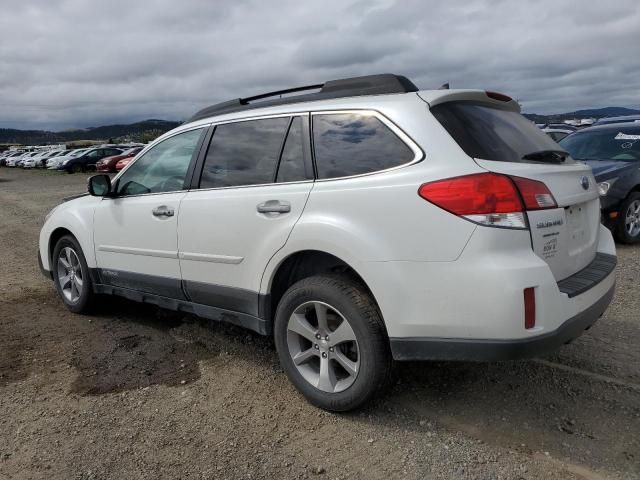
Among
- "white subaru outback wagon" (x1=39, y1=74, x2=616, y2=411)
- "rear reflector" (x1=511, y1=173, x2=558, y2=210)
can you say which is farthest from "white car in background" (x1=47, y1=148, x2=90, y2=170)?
"rear reflector" (x1=511, y1=173, x2=558, y2=210)

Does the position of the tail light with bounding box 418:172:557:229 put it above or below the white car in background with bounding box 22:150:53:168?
above

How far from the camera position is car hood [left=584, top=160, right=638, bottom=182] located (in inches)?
289

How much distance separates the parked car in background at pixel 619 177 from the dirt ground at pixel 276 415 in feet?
10.2

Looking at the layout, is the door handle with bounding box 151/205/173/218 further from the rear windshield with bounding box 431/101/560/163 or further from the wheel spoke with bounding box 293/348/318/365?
the rear windshield with bounding box 431/101/560/163

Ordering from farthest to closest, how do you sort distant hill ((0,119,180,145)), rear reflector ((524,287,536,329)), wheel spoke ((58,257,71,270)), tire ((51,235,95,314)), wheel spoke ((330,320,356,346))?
1. distant hill ((0,119,180,145))
2. wheel spoke ((58,257,71,270))
3. tire ((51,235,95,314))
4. wheel spoke ((330,320,356,346))
5. rear reflector ((524,287,536,329))

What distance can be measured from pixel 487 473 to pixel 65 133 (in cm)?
15992

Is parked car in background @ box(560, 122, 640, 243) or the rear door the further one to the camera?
parked car in background @ box(560, 122, 640, 243)

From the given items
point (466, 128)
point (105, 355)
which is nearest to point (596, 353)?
point (466, 128)

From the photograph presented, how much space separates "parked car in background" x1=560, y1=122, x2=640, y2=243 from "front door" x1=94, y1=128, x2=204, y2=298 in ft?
18.0

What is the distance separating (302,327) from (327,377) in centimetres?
32

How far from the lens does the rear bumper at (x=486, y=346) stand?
102 inches

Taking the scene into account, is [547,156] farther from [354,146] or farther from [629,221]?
[629,221]

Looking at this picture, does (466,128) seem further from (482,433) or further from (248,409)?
(248,409)

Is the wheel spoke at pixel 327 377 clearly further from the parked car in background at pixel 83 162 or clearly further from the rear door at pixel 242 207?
the parked car in background at pixel 83 162
